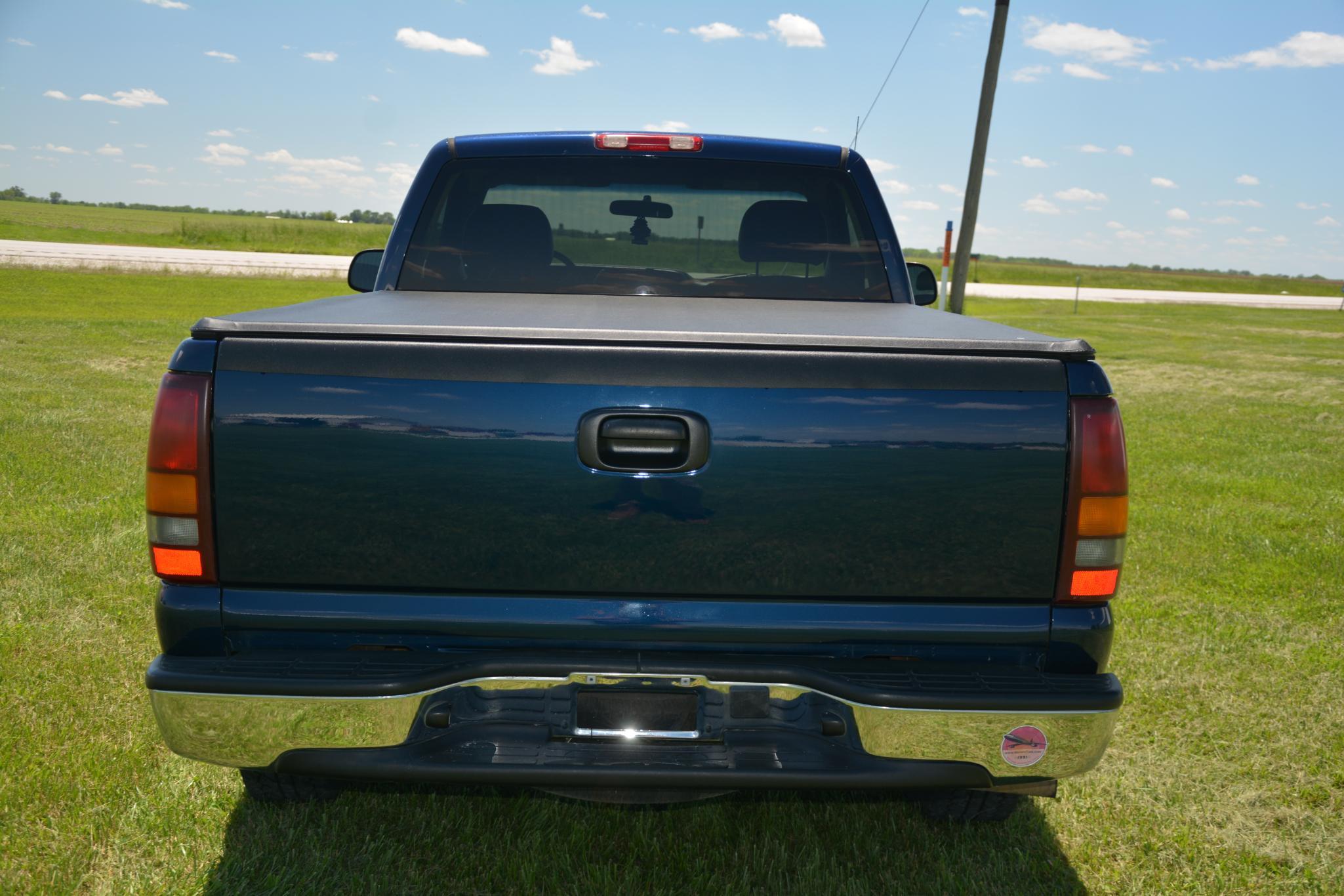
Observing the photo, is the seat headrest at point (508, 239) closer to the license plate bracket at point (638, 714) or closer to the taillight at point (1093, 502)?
the license plate bracket at point (638, 714)

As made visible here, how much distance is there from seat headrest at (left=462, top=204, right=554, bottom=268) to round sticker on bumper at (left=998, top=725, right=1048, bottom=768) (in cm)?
231

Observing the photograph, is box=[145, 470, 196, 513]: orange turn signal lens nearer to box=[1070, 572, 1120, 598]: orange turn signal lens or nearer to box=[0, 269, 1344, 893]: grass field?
box=[0, 269, 1344, 893]: grass field

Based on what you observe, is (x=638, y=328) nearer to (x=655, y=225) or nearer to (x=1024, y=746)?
(x=1024, y=746)

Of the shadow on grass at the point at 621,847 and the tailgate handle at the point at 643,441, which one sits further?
the shadow on grass at the point at 621,847

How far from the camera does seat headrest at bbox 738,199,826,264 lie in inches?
145

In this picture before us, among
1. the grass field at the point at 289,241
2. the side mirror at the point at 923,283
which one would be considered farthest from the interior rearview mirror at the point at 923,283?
the grass field at the point at 289,241

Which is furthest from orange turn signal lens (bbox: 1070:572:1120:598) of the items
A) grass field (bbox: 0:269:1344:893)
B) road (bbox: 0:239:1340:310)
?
road (bbox: 0:239:1340:310)

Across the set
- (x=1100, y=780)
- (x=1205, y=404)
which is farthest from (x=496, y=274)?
(x=1205, y=404)

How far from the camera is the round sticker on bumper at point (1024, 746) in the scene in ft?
7.14

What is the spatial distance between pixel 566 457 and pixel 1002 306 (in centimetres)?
3152

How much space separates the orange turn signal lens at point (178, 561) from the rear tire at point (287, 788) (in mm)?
853

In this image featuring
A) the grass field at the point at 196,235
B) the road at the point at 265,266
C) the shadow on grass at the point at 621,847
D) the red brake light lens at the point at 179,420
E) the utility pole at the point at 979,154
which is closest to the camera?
the red brake light lens at the point at 179,420

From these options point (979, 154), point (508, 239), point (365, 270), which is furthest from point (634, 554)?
point (979, 154)

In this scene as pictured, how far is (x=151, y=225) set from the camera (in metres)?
73.8
